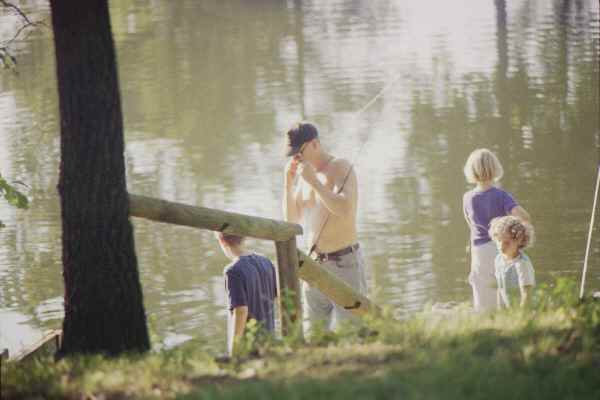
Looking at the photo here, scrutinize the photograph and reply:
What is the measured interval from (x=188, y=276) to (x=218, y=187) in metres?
4.06

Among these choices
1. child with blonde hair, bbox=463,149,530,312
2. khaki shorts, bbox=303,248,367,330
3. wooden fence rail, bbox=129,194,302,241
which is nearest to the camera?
wooden fence rail, bbox=129,194,302,241

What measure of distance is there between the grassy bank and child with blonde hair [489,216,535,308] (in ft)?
4.82

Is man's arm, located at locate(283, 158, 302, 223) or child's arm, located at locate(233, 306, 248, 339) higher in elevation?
man's arm, located at locate(283, 158, 302, 223)

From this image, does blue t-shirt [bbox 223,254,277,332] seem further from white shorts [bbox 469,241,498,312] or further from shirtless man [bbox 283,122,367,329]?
white shorts [bbox 469,241,498,312]

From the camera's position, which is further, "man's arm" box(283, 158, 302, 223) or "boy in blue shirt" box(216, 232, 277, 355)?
"man's arm" box(283, 158, 302, 223)

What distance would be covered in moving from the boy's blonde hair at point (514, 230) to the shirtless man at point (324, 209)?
3.04ft

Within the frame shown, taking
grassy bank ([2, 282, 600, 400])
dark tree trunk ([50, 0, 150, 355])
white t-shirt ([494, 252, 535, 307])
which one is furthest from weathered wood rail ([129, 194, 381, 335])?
white t-shirt ([494, 252, 535, 307])

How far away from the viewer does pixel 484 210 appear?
7.50m

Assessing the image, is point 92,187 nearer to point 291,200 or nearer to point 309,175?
point 309,175

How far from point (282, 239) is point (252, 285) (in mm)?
375

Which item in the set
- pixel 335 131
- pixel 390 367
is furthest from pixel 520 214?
pixel 335 131

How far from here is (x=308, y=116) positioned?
20.8 m

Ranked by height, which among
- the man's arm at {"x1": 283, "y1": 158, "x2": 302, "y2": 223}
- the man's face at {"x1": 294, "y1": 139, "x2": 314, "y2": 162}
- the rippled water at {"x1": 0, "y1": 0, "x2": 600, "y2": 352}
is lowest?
the rippled water at {"x1": 0, "y1": 0, "x2": 600, "y2": 352}

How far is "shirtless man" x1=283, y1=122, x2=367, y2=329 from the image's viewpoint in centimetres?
706
